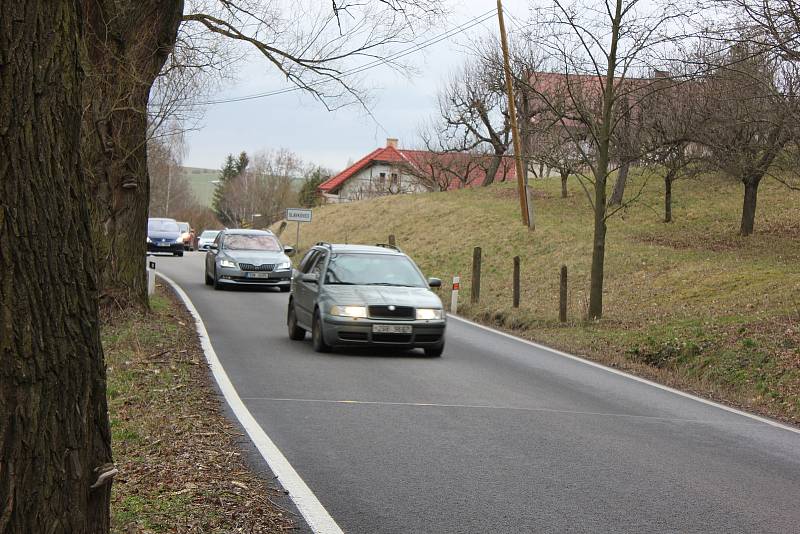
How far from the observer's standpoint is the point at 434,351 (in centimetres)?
1521

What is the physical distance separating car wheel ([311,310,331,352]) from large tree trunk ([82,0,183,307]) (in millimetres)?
3329

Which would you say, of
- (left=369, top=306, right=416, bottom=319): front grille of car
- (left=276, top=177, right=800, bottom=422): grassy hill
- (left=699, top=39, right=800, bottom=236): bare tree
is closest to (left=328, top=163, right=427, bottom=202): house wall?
(left=276, top=177, right=800, bottom=422): grassy hill

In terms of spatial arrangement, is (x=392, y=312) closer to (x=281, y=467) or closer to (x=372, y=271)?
(x=372, y=271)

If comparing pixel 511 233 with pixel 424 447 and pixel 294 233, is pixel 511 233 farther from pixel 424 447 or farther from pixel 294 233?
pixel 424 447

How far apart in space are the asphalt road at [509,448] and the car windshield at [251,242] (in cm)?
1406

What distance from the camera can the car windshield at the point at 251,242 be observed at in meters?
28.7

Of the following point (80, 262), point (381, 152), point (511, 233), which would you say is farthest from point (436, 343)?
point (381, 152)

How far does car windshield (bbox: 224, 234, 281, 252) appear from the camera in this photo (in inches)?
1129

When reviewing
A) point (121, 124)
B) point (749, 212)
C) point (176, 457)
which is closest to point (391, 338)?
point (121, 124)

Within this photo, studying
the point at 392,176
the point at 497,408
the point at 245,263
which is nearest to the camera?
the point at 497,408

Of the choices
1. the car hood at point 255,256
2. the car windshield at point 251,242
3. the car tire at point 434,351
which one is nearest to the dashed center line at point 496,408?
the car tire at point 434,351

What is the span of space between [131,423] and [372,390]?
359 cm

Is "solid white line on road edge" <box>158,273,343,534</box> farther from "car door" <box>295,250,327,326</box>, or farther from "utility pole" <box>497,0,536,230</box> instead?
"utility pole" <box>497,0,536,230</box>

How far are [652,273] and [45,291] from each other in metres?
25.0
